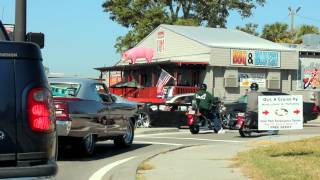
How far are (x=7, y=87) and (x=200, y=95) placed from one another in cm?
1722

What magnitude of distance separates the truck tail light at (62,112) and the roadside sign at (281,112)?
4758mm

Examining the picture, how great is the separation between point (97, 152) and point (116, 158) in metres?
1.41

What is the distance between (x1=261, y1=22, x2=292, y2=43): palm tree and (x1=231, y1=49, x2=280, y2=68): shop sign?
25.8 meters

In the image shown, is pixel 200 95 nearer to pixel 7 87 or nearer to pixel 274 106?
pixel 274 106

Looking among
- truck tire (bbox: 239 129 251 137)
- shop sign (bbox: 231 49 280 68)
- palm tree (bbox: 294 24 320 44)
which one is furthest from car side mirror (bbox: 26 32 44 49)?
palm tree (bbox: 294 24 320 44)

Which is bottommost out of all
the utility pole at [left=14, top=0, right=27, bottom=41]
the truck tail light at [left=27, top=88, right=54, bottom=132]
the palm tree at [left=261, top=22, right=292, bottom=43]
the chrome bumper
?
the chrome bumper

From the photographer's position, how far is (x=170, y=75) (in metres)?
35.9

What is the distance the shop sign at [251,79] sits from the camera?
38.3 metres

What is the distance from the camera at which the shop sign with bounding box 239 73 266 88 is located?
38281mm

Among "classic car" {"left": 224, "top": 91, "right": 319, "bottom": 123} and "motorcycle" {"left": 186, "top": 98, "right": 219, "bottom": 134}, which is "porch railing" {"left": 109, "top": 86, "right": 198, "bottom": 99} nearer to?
"classic car" {"left": 224, "top": 91, "right": 319, "bottom": 123}

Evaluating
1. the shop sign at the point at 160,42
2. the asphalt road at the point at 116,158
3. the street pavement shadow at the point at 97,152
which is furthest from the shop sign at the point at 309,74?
the street pavement shadow at the point at 97,152

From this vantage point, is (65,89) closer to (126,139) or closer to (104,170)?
(104,170)

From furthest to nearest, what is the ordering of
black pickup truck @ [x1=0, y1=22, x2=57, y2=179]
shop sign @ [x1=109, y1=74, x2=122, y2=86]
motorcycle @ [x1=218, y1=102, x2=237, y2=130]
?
1. shop sign @ [x1=109, y1=74, x2=122, y2=86]
2. motorcycle @ [x1=218, y1=102, x2=237, y2=130]
3. black pickup truck @ [x1=0, y1=22, x2=57, y2=179]

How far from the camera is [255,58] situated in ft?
125
